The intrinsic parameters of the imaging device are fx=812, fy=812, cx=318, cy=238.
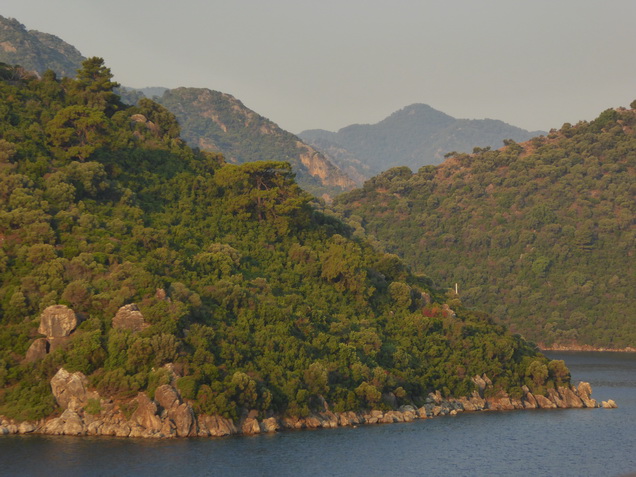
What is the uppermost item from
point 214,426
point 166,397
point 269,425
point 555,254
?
point 555,254

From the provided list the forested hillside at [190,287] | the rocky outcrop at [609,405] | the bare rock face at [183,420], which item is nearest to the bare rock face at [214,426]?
the bare rock face at [183,420]

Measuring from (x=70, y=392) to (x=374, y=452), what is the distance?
24982mm

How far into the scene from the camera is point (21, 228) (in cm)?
7881

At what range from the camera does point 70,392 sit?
215ft

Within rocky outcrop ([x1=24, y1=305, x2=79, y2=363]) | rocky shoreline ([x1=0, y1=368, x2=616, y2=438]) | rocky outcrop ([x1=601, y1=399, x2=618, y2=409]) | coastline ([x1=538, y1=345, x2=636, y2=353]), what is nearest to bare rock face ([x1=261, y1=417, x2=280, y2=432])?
rocky shoreline ([x1=0, y1=368, x2=616, y2=438])

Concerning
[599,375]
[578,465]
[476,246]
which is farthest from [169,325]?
[476,246]

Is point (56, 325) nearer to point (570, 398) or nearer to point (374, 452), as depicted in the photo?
point (374, 452)

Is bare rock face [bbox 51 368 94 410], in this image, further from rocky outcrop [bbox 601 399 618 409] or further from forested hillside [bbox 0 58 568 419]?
rocky outcrop [bbox 601 399 618 409]

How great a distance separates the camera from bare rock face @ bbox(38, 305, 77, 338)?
69375 mm

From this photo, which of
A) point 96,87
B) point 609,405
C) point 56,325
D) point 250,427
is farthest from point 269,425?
point 96,87

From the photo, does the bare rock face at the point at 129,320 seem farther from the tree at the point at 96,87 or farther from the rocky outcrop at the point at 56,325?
the tree at the point at 96,87

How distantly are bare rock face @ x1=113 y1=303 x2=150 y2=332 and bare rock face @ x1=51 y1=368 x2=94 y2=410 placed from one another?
6348 mm

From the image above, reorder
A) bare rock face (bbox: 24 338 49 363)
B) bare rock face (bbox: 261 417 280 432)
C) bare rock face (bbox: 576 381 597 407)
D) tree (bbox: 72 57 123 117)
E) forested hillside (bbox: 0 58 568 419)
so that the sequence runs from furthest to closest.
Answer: tree (bbox: 72 57 123 117) → bare rock face (bbox: 576 381 597 407) → bare rock face (bbox: 261 417 280 432) → forested hillside (bbox: 0 58 568 419) → bare rock face (bbox: 24 338 49 363)

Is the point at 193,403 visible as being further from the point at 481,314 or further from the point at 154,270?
the point at 481,314
